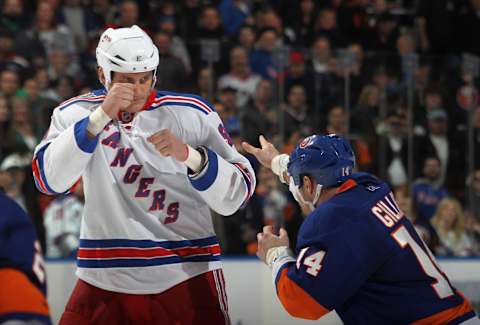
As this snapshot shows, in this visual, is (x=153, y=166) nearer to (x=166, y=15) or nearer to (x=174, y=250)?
(x=174, y=250)

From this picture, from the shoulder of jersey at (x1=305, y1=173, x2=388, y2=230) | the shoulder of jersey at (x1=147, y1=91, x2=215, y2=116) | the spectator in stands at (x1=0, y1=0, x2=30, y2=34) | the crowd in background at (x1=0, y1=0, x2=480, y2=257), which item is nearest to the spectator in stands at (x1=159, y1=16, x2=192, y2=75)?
the crowd in background at (x1=0, y1=0, x2=480, y2=257)

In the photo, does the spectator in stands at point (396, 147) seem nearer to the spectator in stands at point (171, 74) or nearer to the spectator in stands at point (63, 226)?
the spectator in stands at point (171, 74)

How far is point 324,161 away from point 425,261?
44cm

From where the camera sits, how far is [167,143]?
3115 mm

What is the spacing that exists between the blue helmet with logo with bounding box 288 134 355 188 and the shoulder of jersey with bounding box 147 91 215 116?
15.0 inches

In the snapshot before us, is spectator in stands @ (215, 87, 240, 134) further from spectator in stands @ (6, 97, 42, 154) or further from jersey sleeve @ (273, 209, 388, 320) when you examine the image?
jersey sleeve @ (273, 209, 388, 320)

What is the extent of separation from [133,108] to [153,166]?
20cm

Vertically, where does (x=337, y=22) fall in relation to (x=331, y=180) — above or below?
below

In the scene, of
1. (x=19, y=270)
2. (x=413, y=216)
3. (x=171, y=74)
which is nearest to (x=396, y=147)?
(x=413, y=216)

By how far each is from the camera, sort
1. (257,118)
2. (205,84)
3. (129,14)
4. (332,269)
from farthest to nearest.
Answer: (129,14), (205,84), (257,118), (332,269)

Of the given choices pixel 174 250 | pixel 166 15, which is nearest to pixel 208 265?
pixel 174 250

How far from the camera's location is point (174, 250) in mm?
3383

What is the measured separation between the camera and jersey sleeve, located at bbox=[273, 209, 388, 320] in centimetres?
299

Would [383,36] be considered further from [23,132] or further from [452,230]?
[23,132]
